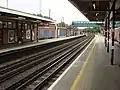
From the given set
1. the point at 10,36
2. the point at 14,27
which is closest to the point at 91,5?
the point at 10,36

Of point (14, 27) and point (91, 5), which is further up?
point (91, 5)

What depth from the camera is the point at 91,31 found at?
157 meters

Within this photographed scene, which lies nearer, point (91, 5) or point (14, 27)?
point (91, 5)

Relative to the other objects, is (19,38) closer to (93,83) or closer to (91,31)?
(93,83)

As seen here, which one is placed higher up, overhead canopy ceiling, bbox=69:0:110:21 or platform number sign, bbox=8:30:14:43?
overhead canopy ceiling, bbox=69:0:110:21

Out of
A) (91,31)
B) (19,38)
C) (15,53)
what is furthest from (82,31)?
(15,53)

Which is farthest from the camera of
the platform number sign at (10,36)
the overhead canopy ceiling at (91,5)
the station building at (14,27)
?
the platform number sign at (10,36)

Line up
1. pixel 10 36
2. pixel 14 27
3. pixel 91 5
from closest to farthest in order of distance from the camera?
pixel 91 5
pixel 10 36
pixel 14 27

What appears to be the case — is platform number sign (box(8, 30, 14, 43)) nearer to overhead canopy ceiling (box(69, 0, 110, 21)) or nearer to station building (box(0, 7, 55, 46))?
station building (box(0, 7, 55, 46))

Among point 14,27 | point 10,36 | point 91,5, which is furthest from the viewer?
point 14,27

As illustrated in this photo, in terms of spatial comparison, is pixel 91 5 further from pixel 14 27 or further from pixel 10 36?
pixel 14 27

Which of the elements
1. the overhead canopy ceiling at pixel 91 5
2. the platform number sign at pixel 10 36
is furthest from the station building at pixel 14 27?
the overhead canopy ceiling at pixel 91 5

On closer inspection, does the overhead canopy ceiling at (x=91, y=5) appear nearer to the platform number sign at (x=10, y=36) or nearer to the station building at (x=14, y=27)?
the station building at (x=14, y=27)

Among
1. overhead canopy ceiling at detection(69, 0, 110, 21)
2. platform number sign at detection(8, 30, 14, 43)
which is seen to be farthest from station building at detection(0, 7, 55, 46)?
overhead canopy ceiling at detection(69, 0, 110, 21)
